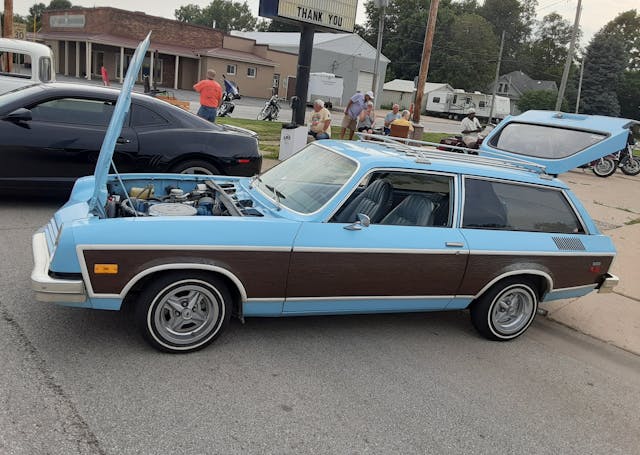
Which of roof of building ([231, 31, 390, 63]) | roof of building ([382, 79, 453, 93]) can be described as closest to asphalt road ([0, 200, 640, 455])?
roof of building ([231, 31, 390, 63])

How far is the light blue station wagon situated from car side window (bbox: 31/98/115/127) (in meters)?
2.36

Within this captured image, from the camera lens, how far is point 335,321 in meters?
4.56

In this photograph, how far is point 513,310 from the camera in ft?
15.5

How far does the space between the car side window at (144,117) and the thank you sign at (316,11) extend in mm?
5427

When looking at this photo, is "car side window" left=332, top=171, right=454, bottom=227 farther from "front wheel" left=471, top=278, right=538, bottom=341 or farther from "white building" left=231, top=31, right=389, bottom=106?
"white building" left=231, top=31, right=389, bottom=106

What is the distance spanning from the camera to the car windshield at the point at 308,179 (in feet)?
13.5

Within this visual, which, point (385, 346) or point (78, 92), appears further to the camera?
point (78, 92)

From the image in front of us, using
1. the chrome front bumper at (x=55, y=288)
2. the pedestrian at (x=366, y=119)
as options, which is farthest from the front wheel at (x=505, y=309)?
the pedestrian at (x=366, y=119)

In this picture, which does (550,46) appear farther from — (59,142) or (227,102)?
(59,142)

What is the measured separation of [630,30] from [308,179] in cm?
10444

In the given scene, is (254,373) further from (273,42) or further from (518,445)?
(273,42)

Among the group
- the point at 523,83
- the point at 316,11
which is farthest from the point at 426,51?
the point at 523,83

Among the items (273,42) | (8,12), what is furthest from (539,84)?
(8,12)

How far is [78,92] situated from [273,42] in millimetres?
48437
